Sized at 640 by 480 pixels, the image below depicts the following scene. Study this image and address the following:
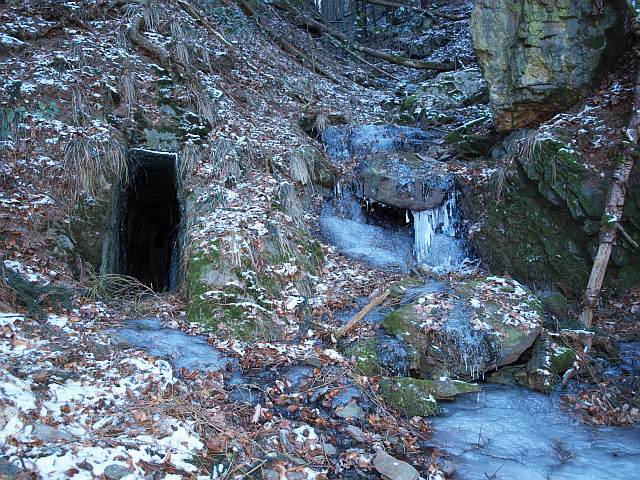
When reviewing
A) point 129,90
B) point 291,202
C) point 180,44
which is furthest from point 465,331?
point 180,44

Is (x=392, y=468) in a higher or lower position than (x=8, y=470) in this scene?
lower

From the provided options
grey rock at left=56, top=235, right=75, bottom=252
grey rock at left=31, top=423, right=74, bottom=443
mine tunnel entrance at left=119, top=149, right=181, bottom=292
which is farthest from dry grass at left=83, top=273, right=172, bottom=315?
grey rock at left=31, top=423, right=74, bottom=443

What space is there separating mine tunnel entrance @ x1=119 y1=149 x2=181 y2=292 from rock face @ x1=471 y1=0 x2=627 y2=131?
5730 millimetres

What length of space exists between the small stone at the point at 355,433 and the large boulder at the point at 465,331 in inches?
59.3

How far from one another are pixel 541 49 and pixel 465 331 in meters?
5.07

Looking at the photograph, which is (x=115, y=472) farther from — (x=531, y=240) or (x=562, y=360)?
(x=531, y=240)

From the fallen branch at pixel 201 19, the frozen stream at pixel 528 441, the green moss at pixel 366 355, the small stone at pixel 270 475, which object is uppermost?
the fallen branch at pixel 201 19

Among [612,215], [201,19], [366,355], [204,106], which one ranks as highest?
[201,19]

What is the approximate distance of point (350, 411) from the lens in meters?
4.04

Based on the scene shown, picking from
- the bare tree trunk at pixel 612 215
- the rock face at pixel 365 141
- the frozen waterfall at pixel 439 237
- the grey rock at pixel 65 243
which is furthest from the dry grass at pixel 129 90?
the bare tree trunk at pixel 612 215

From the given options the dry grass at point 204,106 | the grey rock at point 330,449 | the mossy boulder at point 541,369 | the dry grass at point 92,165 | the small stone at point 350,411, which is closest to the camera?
the grey rock at point 330,449

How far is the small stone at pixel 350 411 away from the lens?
13.1ft

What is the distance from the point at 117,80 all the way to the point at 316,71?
657 cm

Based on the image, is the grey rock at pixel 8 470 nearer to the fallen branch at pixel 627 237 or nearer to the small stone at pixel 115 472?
the small stone at pixel 115 472
